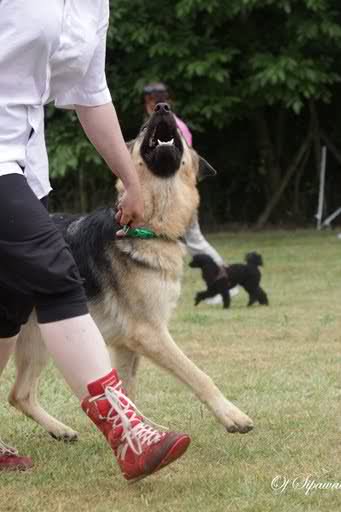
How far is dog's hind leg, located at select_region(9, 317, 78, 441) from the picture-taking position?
15.3 feet

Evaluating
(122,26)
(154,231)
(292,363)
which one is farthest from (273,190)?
(154,231)

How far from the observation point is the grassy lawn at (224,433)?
336cm

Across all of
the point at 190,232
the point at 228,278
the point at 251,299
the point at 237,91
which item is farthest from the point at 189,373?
the point at 237,91

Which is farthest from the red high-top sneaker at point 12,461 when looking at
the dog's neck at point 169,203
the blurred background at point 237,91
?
the blurred background at point 237,91

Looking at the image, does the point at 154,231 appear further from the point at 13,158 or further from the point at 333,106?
the point at 333,106

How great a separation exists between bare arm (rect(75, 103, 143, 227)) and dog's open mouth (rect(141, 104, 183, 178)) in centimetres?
133

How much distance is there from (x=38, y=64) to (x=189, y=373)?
5.58 feet

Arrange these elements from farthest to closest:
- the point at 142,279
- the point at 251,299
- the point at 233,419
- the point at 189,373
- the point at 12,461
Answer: the point at 251,299, the point at 142,279, the point at 189,373, the point at 233,419, the point at 12,461

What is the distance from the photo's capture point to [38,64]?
125 inches

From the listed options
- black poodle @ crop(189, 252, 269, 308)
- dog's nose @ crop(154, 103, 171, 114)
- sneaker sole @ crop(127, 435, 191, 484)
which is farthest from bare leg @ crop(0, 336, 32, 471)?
black poodle @ crop(189, 252, 269, 308)

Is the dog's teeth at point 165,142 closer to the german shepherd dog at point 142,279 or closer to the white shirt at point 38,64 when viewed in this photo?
the german shepherd dog at point 142,279

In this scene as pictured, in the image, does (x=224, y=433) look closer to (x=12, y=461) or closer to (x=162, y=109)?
(x=12, y=461)

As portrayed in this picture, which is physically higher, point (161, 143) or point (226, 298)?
point (161, 143)

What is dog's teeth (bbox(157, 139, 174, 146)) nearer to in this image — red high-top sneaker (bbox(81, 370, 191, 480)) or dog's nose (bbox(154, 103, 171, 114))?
dog's nose (bbox(154, 103, 171, 114))
